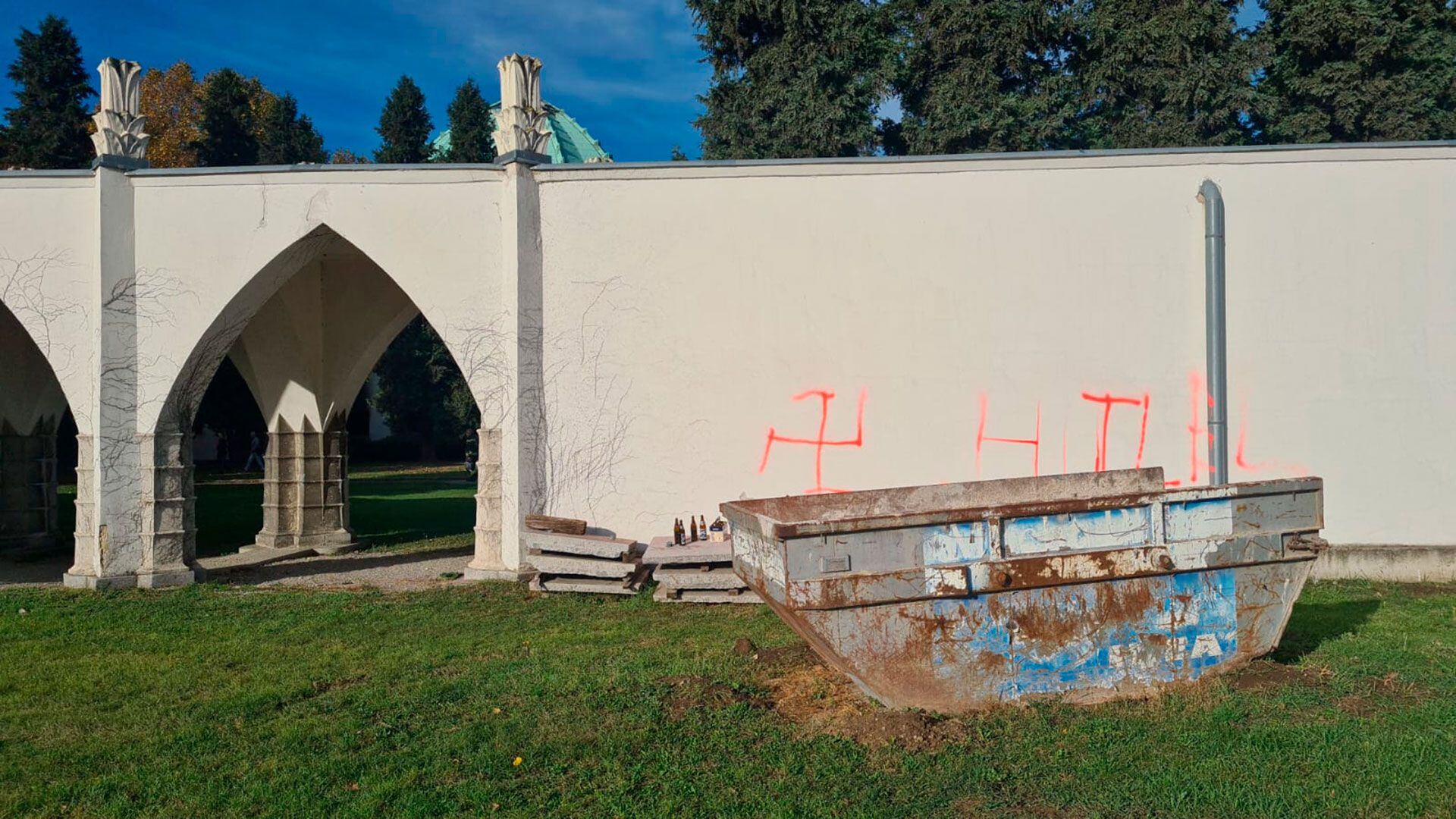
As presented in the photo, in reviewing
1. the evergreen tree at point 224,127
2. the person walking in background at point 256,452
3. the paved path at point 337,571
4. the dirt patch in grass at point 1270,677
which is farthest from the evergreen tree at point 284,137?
the dirt patch in grass at point 1270,677

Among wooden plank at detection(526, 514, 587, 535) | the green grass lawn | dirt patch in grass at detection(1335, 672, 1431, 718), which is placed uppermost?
wooden plank at detection(526, 514, 587, 535)

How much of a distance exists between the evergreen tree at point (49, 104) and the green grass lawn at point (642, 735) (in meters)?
29.2

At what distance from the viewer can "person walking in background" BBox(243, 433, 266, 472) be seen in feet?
108

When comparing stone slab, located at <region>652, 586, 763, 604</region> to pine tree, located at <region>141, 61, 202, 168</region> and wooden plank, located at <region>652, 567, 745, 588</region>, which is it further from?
pine tree, located at <region>141, 61, 202, 168</region>

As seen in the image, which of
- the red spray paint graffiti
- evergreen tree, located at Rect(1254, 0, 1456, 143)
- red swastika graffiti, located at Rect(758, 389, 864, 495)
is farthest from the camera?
evergreen tree, located at Rect(1254, 0, 1456, 143)

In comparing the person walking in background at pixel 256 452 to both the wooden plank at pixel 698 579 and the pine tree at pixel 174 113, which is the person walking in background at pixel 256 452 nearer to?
the pine tree at pixel 174 113

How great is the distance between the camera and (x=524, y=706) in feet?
21.4

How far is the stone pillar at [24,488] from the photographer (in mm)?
14594

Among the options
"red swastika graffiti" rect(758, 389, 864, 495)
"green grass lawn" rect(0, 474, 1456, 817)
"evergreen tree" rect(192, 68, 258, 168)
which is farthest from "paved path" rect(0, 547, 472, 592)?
"evergreen tree" rect(192, 68, 258, 168)

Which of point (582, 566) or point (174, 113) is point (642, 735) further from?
point (174, 113)

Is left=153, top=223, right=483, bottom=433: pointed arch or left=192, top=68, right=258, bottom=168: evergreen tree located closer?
left=153, top=223, right=483, bottom=433: pointed arch

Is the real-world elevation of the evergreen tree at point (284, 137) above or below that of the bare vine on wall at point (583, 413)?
above

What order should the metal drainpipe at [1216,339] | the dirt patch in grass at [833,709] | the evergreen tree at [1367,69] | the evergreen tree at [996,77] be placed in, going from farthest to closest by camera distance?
the evergreen tree at [996,77], the evergreen tree at [1367,69], the metal drainpipe at [1216,339], the dirt patch in grass at [833,709]

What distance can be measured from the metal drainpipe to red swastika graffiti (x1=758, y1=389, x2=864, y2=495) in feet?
11.7
